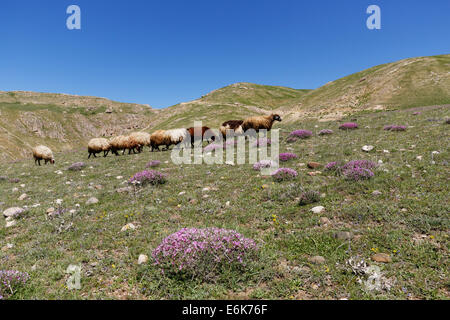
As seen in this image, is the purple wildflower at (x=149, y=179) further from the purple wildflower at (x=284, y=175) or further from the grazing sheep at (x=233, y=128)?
the grazing sheep at (x=233, y=128)

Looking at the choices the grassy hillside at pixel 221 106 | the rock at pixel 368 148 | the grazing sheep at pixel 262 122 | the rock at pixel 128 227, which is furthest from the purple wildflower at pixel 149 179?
the grassy hillside at pixel 221 106

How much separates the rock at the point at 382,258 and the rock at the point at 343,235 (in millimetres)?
701

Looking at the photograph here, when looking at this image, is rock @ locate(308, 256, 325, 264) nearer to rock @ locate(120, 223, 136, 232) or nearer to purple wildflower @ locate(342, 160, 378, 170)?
rock @ locate(120, 223, 136, 232)

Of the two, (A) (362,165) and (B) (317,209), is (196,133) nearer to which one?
(A) (362,165)

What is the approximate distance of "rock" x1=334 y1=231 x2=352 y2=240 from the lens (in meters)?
5.02

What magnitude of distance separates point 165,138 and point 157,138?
0.84 metres

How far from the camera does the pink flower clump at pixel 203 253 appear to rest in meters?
4.28

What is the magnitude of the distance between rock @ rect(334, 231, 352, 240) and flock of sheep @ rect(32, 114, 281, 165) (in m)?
20.6

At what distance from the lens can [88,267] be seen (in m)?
4.80

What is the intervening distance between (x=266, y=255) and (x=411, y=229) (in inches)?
133

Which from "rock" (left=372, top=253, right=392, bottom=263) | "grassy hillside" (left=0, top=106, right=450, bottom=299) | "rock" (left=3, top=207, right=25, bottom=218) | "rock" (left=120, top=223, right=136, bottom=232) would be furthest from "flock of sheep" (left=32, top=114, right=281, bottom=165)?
"rock" (left=372, top=253, right=392, bottom=263)
